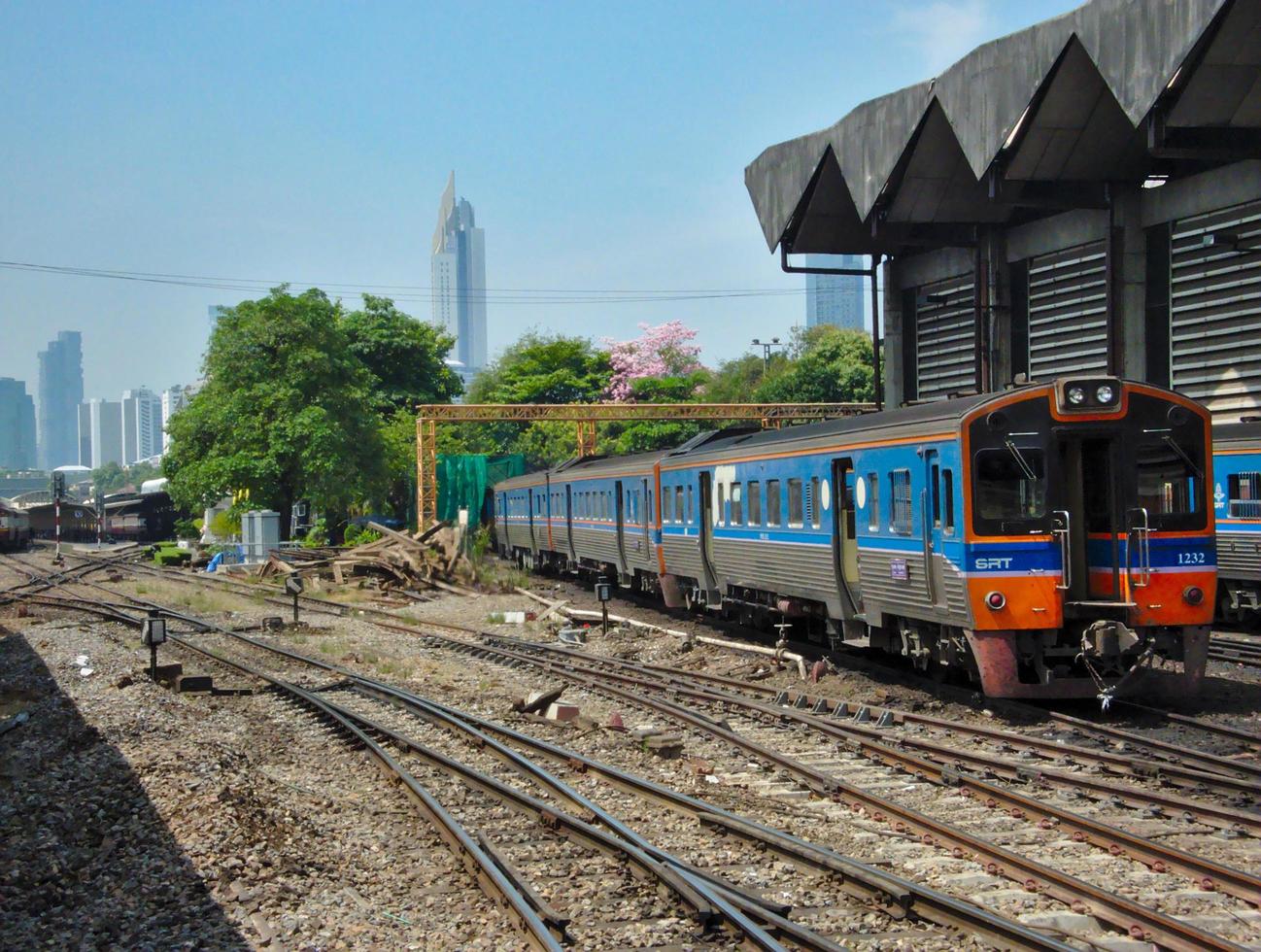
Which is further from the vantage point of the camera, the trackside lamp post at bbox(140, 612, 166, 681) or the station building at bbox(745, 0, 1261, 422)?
the station building at bbox(745, 0, 1261, 422)

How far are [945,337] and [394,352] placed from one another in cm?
4716

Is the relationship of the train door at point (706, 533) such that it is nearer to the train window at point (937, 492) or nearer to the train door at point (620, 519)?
the train door at point (620, 519)

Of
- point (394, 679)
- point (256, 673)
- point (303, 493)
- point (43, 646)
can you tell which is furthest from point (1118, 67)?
point (303, 493)

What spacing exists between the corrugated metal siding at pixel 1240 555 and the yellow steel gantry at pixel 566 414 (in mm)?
23306

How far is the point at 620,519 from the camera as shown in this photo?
83.9ft

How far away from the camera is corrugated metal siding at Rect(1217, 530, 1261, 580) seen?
17.3 meters

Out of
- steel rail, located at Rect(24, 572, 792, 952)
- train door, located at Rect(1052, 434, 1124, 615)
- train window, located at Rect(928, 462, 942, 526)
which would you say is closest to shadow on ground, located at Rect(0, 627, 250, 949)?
steel rail, located at Rect(24, 572, 792, 952)

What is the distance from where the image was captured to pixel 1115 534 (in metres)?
11.9

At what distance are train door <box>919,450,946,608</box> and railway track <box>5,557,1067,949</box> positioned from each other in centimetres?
385

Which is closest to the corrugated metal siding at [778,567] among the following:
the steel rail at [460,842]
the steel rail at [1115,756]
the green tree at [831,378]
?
the steel rail at [1115,756]

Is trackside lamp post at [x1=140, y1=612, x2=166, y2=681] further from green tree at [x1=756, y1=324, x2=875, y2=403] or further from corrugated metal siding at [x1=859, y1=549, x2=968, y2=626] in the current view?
green tree at [x1=756, y1=324, x2=875, y2=403]

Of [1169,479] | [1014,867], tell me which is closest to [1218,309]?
[1169,479]

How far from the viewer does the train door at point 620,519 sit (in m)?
25.4

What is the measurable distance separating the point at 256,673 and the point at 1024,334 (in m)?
15.6
